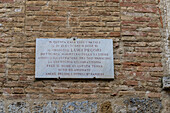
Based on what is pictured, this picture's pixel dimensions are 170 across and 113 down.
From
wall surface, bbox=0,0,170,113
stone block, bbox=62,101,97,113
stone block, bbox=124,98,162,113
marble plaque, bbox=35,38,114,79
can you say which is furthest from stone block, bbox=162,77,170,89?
stone block, bbox=62,101,97,113

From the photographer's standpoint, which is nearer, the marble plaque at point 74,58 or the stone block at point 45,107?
the stone block at point 45,107

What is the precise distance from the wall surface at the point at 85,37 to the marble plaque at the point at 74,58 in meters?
0.09

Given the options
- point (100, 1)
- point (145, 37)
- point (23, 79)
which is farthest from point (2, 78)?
point (145, 37)

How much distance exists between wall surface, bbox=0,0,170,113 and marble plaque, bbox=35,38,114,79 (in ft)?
0.29

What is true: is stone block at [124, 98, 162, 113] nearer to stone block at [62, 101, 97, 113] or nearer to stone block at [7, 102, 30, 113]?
stone block at [62, 101, 97, 113]

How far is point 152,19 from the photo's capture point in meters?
3.81

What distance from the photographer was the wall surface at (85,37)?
3424 mm

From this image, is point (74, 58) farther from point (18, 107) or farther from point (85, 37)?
point (18, 107)

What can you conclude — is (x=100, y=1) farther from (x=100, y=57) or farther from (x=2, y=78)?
(x=2, y=78)

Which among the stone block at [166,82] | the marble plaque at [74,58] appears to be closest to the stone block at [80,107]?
the marble plaque at [74,58]

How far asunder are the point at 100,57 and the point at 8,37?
4.49 ft

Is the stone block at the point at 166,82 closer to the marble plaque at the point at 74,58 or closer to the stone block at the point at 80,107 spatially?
the marble plaque at the point at 74,58

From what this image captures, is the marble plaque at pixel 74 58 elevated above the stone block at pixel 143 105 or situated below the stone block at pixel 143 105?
above

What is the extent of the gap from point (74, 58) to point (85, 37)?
37 centimetres
